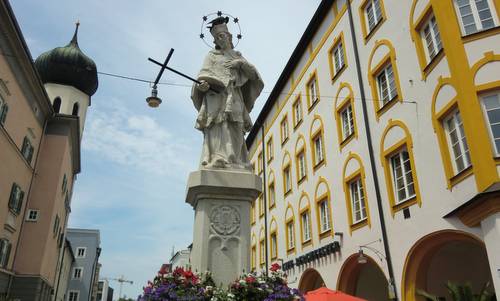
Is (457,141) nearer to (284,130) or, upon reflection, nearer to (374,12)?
(374,12)

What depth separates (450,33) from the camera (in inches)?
449

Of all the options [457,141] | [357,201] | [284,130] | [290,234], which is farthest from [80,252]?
[457,141]

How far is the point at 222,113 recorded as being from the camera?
7.21 m

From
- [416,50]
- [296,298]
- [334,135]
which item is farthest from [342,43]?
[296,298]

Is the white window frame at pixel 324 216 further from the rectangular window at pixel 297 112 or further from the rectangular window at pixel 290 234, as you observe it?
the rectangular window at pixel 297 112

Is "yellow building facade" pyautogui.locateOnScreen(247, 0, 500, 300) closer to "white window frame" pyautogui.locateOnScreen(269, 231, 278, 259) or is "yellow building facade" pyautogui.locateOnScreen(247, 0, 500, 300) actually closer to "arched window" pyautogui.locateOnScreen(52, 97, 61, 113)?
"white window frame" pyautogui.locateOnScreen(269, 231, 278, 259)

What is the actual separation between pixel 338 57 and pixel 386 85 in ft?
15.3

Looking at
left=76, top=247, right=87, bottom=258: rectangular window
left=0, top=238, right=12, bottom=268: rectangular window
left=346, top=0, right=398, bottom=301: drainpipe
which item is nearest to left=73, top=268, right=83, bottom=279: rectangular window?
left=76, top=247, right=87, bottom=258: rectangular window

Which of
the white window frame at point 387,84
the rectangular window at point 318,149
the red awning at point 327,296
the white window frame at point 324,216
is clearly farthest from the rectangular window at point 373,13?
the red awning at point 327,296

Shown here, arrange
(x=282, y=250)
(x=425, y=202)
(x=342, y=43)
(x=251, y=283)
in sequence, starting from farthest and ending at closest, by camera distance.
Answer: (x=282, y=250) → (x=342, y=43) → (x=425, y=202) → (x=251, y=283)

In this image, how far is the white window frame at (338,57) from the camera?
749 inches

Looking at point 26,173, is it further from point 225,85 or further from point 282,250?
point 225,85

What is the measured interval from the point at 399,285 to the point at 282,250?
12.2 meters

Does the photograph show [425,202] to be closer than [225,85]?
No
